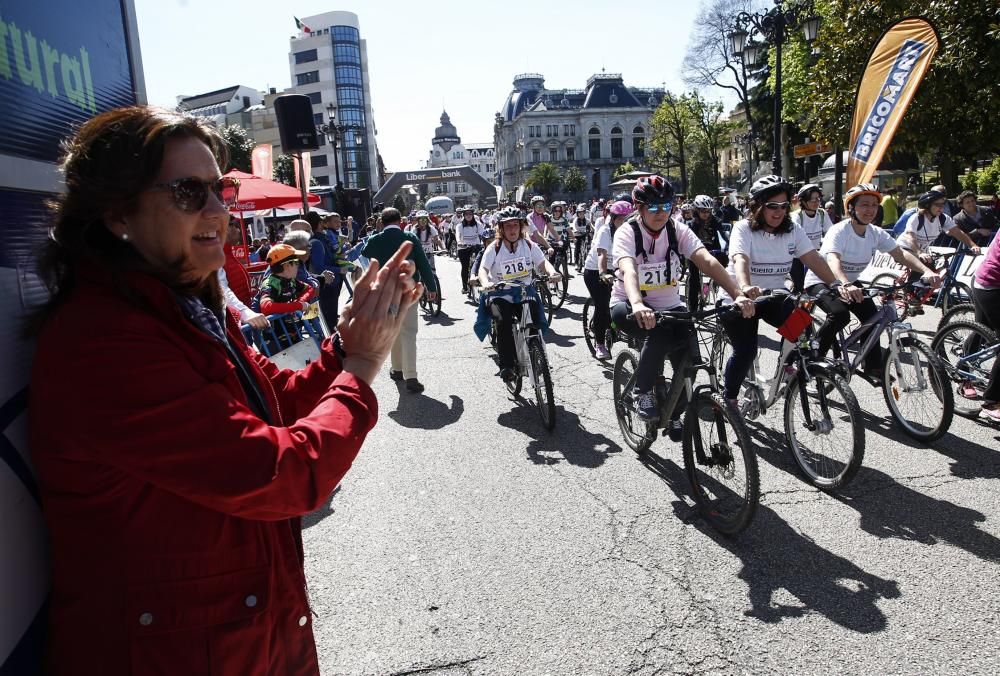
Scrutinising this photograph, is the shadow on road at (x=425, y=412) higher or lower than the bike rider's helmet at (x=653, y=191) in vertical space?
lower

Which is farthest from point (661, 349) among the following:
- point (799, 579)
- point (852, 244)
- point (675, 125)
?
point (675, 125)

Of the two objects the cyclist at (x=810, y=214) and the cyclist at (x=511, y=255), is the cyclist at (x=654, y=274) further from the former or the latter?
the cyclist at (x=810, y=214)

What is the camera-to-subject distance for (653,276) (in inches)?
209

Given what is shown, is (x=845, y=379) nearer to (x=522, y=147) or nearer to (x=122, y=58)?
(x=122, y=58)

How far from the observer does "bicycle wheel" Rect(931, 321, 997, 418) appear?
5480mm

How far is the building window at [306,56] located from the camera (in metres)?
107

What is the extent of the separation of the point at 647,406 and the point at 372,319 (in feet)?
12.2

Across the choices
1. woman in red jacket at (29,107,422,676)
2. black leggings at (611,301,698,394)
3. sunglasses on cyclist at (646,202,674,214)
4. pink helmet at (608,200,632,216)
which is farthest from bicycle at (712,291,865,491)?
pink helmet at (608,200,632,216)

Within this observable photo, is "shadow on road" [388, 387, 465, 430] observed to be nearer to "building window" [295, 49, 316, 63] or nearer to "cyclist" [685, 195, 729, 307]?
"cyclist" [685, 195, 729, 307]

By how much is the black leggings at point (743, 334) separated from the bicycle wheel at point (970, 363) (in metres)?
1.88

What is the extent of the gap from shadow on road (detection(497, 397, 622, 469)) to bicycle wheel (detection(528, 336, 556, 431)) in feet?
0.41

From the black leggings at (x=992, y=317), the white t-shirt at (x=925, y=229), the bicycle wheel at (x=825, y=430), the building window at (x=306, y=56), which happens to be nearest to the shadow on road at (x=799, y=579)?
the bicycle wheel at (x=825, y=430)

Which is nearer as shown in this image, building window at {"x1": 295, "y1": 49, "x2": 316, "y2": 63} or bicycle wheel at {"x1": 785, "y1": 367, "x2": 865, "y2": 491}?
bicycle wheel at {"x1": 785, "y1": 367, "x2": 865, "y2": 491}

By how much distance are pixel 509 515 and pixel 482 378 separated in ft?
12.6
